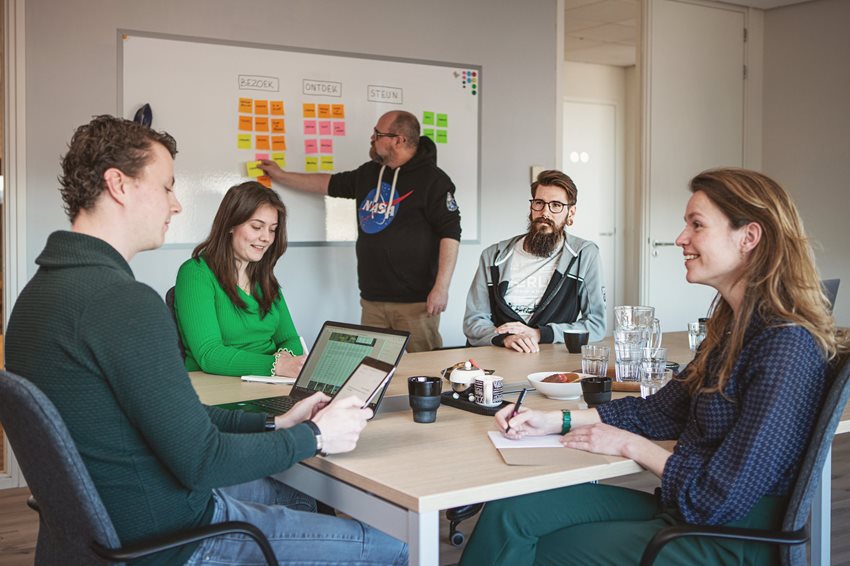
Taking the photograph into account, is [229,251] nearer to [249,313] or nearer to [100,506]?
[249,313]

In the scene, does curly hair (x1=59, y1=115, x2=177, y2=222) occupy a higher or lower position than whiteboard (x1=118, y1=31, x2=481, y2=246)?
lower

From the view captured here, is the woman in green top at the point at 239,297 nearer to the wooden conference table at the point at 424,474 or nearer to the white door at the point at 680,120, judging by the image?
the wooden conference table at the point at 424,474

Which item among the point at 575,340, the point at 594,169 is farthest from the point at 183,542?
the point at 594,169

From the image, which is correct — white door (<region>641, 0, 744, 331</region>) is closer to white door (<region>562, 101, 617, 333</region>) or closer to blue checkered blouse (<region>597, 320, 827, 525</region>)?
white door (<region>562, 101, 617, 333</region>)

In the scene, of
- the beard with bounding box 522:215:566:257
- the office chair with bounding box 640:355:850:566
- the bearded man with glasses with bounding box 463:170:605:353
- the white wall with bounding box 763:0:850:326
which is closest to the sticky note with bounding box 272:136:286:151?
the bearded man with glasses with bounding box 463:170:605:353

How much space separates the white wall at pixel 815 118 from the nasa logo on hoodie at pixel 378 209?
321 cm

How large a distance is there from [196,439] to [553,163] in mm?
4043

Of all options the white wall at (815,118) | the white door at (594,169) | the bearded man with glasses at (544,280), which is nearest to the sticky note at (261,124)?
the bearded man with glasses at (544,280)

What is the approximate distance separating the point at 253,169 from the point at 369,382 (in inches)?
104

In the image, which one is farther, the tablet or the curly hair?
the tablet

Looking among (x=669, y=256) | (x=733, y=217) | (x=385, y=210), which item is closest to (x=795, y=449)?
(x=733, y=217)

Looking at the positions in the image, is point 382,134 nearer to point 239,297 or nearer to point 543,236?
point 543,236

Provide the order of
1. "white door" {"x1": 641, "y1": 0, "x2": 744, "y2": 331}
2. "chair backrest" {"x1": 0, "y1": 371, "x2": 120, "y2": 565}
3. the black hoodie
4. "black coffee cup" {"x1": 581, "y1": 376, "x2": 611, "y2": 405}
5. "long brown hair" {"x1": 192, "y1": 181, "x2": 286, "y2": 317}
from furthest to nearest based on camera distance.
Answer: "white door" {"x1": 641, "y1": 0, "x2": 744, "y2": 331} → the black hoodie → "long brown hair" {"x1": 192, "y1": 181, "x2": 286, "y2": 317} → "black coffee cup" {"x1": 581, "y1": 376, "x2": 611, "y2": 405} → "chair backrest" {"x1": 0, "y1": 371, "x2": 120, "y2": 565}

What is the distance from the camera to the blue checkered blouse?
1.59 m
